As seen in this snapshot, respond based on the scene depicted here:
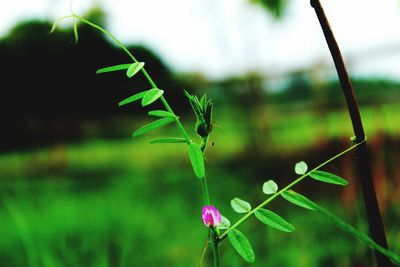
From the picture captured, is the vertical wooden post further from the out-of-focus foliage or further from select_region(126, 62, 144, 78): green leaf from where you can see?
the out-of-focus foliage

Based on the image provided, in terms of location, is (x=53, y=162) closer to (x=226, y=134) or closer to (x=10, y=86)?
(x=226, y=134)

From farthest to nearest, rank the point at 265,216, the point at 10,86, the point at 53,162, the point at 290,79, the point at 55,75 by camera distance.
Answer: the point at 10,86
the point at 55,75
the point at 53,162
the point at 290,79
the point at 265,216

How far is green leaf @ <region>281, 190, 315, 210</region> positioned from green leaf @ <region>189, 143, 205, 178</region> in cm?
9

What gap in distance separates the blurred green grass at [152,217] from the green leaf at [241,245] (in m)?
0.15

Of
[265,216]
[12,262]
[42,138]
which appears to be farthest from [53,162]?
[265,216]

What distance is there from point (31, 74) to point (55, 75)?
29.7 inches

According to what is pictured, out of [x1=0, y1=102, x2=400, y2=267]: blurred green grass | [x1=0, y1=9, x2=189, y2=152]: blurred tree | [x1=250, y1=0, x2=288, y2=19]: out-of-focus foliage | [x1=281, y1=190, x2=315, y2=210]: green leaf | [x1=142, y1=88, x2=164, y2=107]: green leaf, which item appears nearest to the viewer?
[x1=281, y1=190, x2=315, y2=210]: green leaf

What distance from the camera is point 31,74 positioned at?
388 inches

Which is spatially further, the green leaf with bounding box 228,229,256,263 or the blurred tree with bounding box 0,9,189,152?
the blurred tree with bounding box 0,9,189,152

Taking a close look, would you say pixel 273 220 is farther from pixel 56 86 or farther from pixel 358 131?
pixel 56 86

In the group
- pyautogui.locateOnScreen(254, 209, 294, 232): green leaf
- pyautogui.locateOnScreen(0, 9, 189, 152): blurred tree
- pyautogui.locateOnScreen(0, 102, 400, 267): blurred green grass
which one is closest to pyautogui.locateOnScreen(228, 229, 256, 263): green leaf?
pyautogui.locateOnScreen(254, 209, 294, 232): green leaf

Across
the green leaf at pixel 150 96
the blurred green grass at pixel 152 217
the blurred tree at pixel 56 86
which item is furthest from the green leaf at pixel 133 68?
the blurred tree at pixel 56 86

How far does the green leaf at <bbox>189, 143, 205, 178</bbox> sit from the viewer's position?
416 mm

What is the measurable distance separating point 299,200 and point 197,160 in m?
0.11
